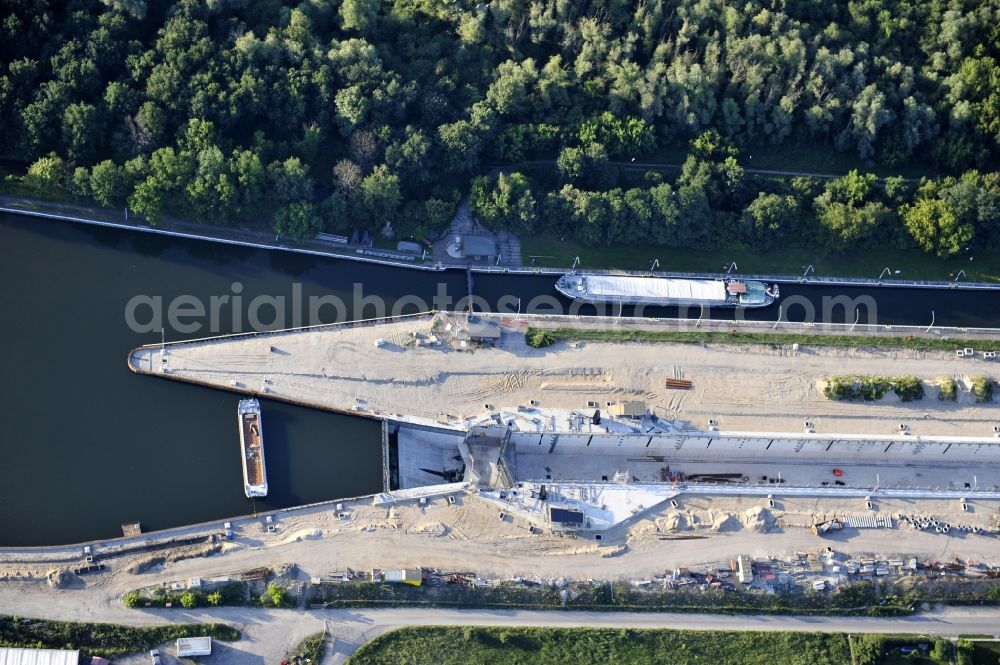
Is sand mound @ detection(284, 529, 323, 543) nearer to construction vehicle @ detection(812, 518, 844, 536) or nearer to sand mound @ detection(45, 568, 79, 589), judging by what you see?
sand mound @ detection(45, 568, 79, 589)

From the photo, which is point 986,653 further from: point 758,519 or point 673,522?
point 673,522

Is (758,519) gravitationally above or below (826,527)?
above

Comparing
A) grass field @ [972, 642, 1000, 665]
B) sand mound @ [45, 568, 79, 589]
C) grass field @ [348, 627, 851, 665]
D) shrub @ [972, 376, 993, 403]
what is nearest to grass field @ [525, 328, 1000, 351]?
shrub @ [972, 376, 993, 403]

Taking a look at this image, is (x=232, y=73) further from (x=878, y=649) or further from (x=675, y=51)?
(x=878, y=649)

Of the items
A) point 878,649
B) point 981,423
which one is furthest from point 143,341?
point 981,423

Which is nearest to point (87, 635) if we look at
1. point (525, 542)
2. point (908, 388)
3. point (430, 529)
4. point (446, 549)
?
point (430, 529)

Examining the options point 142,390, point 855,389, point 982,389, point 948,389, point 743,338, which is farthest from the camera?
point 743,338
